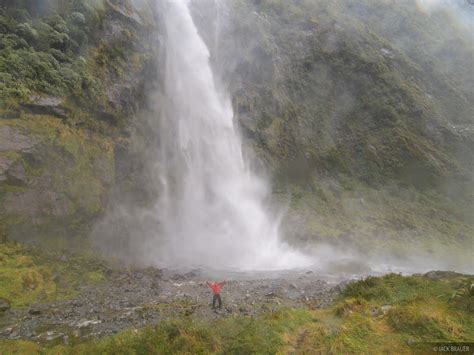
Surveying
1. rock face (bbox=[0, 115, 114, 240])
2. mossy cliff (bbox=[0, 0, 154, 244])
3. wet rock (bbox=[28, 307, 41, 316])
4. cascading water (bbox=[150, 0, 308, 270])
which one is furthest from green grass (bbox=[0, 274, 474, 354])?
cascading water (bbox=[150, 0, 308, 270])

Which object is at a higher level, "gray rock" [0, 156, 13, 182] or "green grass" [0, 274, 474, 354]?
"gray rock" [0, 156, 13, 182]

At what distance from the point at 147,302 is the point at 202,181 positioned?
1494cm

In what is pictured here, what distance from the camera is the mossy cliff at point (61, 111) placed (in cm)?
1545

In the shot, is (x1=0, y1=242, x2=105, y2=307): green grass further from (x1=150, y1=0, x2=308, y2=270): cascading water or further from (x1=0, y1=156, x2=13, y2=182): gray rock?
(x1=150, y1=0, x2=308, y2=270): cascading water

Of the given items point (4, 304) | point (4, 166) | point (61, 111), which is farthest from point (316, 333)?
point (61, 111)

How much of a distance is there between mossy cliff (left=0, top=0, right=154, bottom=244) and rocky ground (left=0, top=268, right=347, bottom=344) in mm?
4160

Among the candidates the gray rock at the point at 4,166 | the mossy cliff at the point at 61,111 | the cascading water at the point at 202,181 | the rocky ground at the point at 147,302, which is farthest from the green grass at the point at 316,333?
the cascading water at the point at 202,181

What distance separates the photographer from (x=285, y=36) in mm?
40625

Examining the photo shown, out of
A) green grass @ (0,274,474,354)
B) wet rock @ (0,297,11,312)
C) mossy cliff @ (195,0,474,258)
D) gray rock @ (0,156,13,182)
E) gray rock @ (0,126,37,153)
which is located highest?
mossy cliff @ (195,0,474,258)

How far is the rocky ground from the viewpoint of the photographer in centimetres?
1020

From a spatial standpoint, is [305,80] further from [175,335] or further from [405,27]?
[175,335]

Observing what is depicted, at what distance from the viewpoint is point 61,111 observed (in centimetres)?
1825

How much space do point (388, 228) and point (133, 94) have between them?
22697 mm

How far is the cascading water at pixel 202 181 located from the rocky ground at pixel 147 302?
4.16 m
